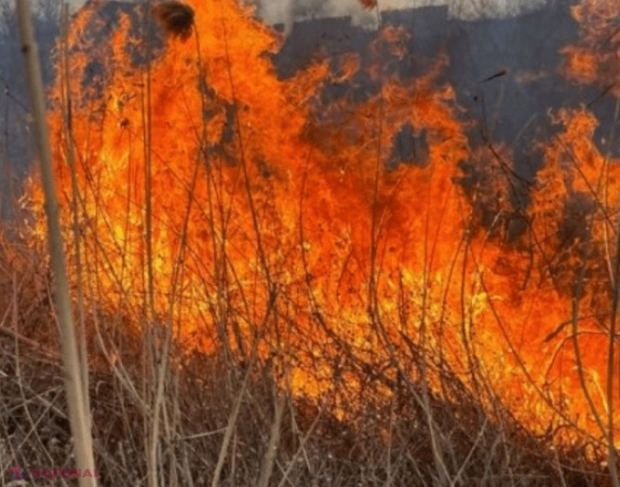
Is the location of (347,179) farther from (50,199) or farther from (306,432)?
(50,199)

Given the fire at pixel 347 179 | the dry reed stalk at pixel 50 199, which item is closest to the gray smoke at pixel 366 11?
the fire at pixel 347 179

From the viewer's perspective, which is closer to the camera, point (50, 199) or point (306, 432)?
point (50, 199)

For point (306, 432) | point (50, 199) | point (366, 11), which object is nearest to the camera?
point (50, 199)

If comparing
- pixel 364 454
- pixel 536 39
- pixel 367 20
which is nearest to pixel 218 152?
pixel 367 20

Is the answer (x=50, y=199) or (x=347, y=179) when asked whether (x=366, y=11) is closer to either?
(x=347, y=179)

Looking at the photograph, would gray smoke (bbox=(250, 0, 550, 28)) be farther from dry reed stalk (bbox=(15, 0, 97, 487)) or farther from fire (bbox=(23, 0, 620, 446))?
dry reed stalk (bbox=(15, 0, 97, 487))

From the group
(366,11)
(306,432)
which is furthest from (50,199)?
(366,11)

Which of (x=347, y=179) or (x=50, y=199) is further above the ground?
(x=347, y=179)

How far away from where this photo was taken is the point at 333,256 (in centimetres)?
641

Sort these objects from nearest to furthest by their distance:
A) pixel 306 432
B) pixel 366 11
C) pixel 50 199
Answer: pixel 50 199 < pixel 306 432 < pixel 366 11

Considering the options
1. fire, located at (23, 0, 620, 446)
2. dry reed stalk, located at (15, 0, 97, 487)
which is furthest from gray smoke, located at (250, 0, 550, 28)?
dry reed stalk, located at (15, 0, 97, 487)

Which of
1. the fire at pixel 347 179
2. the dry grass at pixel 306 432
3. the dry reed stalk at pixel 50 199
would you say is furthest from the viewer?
the fire at pixel 347 179

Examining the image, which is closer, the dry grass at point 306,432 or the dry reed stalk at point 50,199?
the dry reed stalk at point 50,199

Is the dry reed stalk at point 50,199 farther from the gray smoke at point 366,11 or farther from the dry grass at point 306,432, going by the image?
the gray smoke at point 366,11
